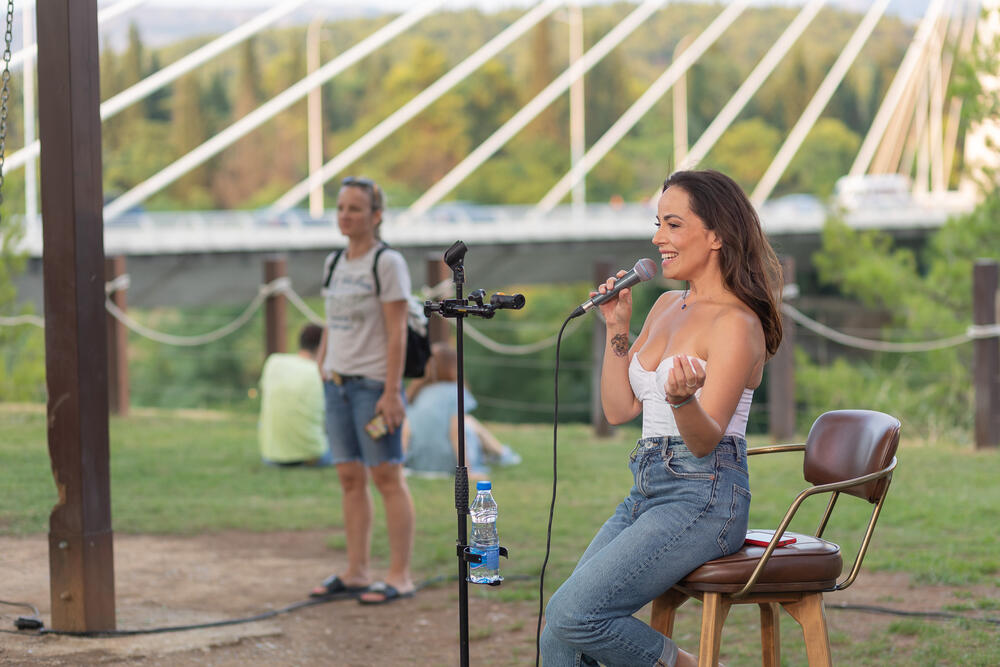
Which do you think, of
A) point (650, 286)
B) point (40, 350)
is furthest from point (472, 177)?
point (40, 350)


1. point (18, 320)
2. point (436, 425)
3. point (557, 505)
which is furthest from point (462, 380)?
point (18, 320)

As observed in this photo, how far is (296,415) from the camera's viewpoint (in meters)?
7.95

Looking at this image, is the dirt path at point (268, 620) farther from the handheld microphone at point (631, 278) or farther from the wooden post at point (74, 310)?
the handheld microphone at point (631, 278)

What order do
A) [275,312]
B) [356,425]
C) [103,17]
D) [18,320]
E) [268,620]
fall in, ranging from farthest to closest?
1. [18,320]
2. [275,312]
3. [103,17]
4. [356,425]
5. [268,620]

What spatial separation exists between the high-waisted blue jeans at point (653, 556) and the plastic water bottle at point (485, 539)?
0.36 meters

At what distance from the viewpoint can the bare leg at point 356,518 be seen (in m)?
5.03

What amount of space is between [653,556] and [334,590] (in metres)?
2.52

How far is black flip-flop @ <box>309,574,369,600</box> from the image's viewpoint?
500 cm

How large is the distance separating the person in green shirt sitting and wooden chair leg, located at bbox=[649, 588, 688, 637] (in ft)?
16.6

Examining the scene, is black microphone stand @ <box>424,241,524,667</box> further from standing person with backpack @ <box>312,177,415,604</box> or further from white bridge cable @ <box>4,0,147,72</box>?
white bridge cable @ <box>4,0,147,72</box>

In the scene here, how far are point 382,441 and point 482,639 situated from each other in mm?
877

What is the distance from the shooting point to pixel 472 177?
176ft

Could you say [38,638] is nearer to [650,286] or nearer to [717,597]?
[717,597]

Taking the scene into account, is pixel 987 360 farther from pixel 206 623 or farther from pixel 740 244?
pixel 740 244
